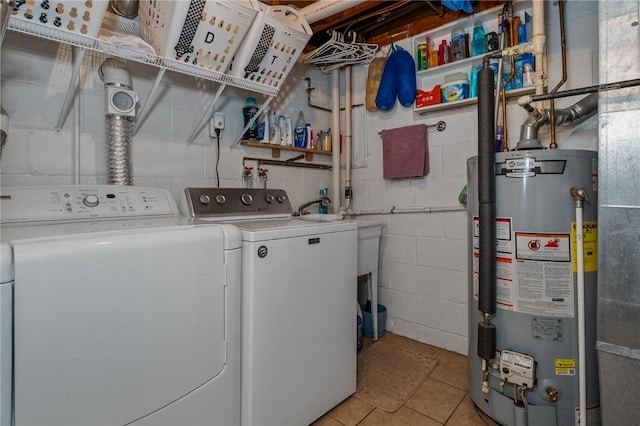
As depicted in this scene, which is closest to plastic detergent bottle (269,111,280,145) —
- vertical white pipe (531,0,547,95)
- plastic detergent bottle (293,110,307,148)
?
plastic detergent bottle (293,110,307,148)

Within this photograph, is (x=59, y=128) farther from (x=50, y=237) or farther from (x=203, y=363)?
(x=203, y=363)

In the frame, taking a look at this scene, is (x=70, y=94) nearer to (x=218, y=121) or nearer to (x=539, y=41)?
(x=218, y=121)

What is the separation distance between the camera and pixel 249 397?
4.20ft

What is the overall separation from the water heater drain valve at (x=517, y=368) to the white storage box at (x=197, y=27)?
6.49 feet

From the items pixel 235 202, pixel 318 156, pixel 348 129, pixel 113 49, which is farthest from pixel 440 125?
pixel 113 49

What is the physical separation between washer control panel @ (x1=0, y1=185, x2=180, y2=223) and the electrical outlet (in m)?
0.66

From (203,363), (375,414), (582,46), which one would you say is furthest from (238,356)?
(582,46)

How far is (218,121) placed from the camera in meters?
2.07

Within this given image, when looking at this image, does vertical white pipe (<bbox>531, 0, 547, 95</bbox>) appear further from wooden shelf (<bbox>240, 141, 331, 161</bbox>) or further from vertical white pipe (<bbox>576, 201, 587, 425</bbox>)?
wooden shelf (<bbox>240, 141, 331, 161</bbox>)

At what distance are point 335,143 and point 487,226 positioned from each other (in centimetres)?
159

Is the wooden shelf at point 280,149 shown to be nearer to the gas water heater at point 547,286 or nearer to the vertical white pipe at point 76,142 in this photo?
the vertical white pipe at point 76,142

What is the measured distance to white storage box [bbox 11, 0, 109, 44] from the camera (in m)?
1.18

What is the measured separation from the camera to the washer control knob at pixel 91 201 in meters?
1.31

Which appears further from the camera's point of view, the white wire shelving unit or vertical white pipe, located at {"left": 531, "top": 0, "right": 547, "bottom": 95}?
vertical white pipe, located at {"left": 531, "top": 0, "right": 547, "bottom": 95}
